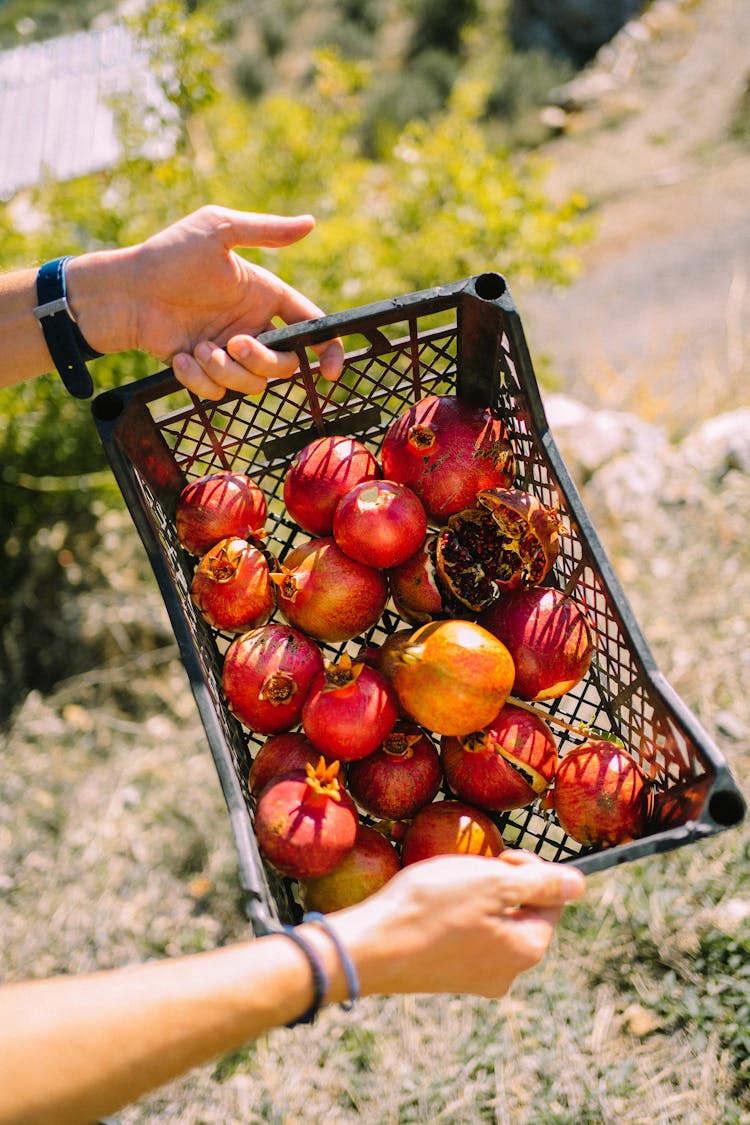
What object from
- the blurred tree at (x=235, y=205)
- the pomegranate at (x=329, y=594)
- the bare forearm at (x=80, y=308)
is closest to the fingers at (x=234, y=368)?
the bare forearm at (x=80, y=308)

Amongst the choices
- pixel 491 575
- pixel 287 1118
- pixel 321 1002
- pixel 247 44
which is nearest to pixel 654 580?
pixel 491 575

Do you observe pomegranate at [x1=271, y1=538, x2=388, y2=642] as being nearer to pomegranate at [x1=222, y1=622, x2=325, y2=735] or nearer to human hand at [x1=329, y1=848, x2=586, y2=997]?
pomegranate at [x1=222, y1=622, x2=325, y2=735]

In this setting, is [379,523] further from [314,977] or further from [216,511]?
[314,977]

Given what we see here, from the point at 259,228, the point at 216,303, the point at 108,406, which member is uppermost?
the point at 259,228

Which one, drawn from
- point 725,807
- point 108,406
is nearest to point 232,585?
point 108,406

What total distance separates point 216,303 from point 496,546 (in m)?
0.87

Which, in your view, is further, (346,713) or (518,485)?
(518,485)

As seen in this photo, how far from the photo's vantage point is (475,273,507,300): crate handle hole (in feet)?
4.70

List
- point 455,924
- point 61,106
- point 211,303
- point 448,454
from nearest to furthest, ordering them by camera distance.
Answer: point 455,924 < point 448,454 < point 211,303 < point 61,106

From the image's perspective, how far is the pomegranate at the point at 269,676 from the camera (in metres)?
1.40

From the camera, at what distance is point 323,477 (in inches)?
62.7

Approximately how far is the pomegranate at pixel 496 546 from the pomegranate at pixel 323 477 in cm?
23

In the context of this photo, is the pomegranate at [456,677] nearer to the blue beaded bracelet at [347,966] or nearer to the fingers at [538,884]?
the fingers at [538,884]

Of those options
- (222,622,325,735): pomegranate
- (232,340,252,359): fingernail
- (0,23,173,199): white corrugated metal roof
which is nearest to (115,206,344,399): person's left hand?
(232,340,252,359): fingernail
